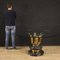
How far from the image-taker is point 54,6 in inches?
299

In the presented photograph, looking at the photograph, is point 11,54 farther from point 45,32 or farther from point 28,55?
point 45,32

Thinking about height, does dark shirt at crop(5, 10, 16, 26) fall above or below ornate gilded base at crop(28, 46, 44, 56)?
above

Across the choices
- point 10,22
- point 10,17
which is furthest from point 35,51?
point 10,17

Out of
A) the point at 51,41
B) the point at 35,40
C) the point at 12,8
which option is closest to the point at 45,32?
the point at 51,41

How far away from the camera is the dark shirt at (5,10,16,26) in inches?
273

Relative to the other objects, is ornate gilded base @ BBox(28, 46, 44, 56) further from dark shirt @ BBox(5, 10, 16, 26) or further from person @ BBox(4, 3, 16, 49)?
dark shirt @ BBox(5, 10, 16, 26)

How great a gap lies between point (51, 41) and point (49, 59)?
1.62 m

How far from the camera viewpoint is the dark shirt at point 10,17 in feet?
22.7

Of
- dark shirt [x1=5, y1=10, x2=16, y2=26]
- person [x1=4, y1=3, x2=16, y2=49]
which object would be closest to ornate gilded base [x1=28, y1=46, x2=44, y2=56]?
person [x1=4, y1=3, x2=16, y2=49]

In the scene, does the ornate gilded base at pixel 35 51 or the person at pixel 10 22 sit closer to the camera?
the ornate gilded base at pixel 35 51

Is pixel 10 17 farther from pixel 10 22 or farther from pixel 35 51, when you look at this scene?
pixel 35 51

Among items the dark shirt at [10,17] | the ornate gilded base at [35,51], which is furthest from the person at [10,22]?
the ornate gilded base at [35,51]

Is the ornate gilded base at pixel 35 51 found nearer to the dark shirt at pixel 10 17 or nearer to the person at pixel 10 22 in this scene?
the person at pixel 10 22

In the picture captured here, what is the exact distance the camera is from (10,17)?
22.7 feet
